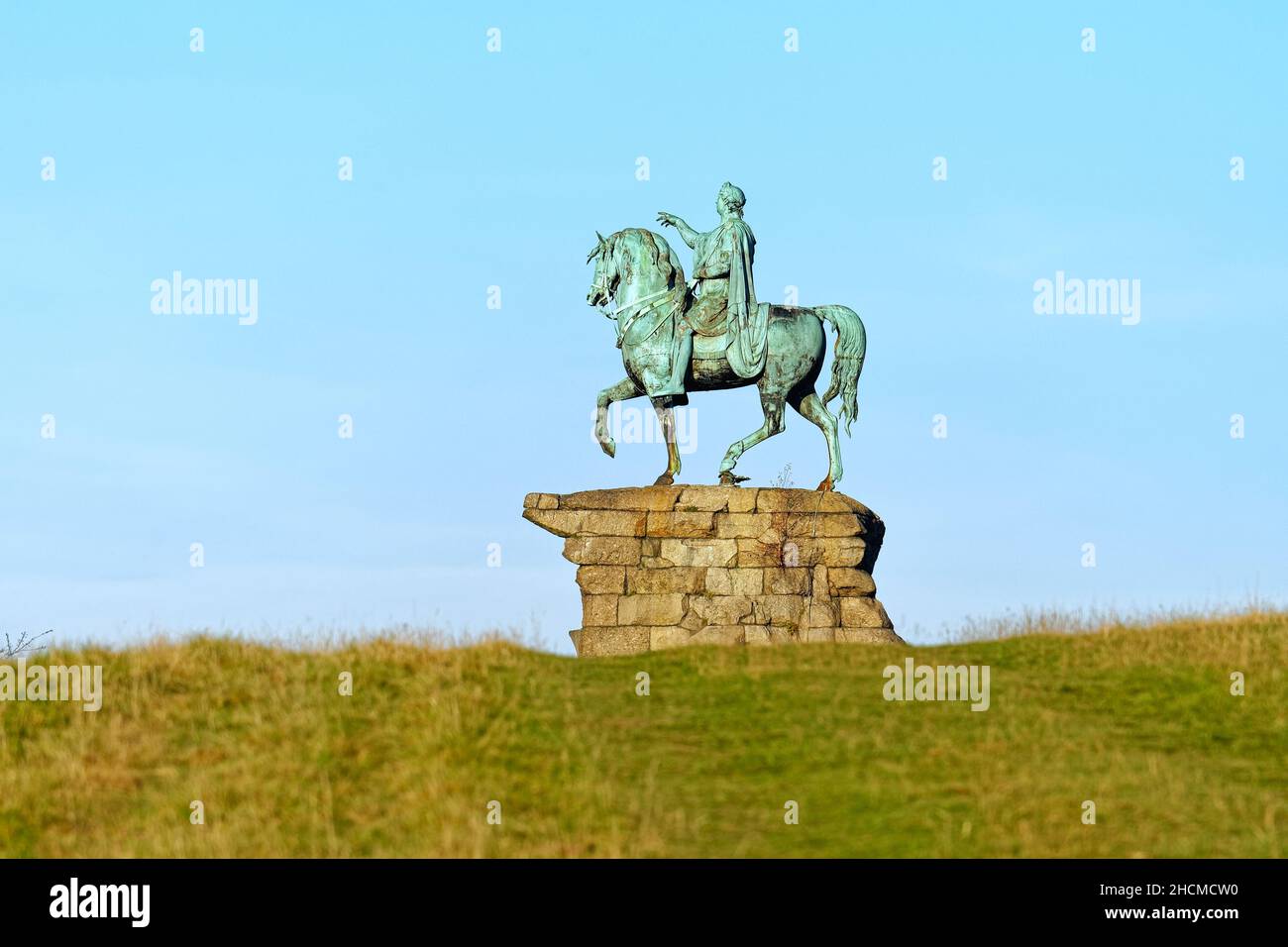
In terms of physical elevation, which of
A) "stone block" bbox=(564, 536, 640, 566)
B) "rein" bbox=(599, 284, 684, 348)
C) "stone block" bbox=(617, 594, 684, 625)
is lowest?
"stone block" bbox=(617, 594, 684, 625)

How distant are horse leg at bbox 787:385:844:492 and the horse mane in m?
2.28

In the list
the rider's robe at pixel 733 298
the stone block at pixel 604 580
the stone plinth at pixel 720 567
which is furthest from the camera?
the rider's robe at pixel 733 298

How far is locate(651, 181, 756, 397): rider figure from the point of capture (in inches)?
957

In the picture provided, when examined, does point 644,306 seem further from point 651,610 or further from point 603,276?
point 651,610

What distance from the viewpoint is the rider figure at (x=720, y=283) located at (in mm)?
24312

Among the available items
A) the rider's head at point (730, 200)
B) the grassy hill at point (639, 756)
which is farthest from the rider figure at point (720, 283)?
the grassy hill at point (639, 756)

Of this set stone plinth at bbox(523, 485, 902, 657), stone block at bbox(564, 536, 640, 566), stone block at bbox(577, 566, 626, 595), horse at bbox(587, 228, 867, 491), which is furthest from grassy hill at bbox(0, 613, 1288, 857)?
horse at bbox(587, 228, 867, 491)

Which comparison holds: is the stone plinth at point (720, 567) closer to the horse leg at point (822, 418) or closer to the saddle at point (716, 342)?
the horse leg at point (822, 418)

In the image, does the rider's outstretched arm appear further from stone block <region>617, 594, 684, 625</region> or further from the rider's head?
stone block <region>617, 594, 684, 625</region>

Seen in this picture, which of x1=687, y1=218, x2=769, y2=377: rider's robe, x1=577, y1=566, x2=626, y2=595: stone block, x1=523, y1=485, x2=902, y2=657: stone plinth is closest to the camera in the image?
x1=523, y1=485, x2=902, y2=657: stone plinth

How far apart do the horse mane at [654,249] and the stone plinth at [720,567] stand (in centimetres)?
318

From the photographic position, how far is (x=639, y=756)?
15.0 meters

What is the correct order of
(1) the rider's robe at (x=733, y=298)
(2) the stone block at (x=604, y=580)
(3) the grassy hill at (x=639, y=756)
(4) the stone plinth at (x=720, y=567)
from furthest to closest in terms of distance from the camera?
1. (1) the rider's robe at (x=733, y=298)
2. (2) the stone block at (x=604, y=580)
3. (4) the stone plinth at (x=720, y=567)
4. (3) the grassy hill at (x=639, y=756)
